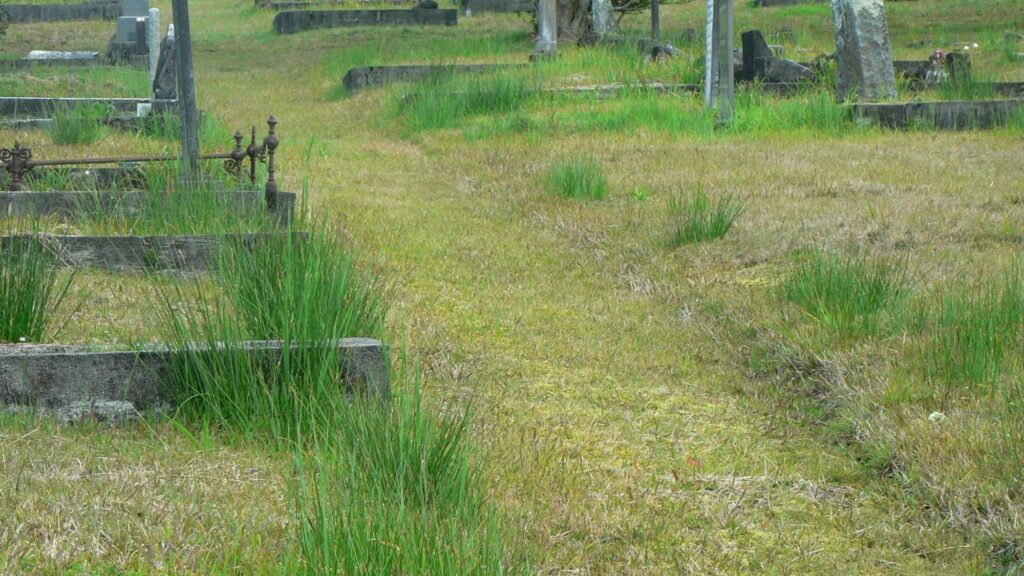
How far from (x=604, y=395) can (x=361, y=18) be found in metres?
22.3

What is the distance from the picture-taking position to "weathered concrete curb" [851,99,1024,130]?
37.3ft

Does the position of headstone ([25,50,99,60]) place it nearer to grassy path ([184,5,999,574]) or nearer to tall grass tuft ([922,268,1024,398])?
grassy path ([184,5,999,574])

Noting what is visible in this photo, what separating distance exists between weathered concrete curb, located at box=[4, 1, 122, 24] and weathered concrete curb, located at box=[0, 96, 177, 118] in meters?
18.5

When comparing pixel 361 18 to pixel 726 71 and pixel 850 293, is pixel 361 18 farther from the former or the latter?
pixel 850 293

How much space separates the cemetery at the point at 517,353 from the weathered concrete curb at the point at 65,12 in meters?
20.0

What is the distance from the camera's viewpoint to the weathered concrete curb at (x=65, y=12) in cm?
2986

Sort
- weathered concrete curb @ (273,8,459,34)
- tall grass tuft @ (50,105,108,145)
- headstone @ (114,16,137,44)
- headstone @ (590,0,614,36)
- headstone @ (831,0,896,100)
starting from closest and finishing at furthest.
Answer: tall grass tuft @ (50,105,108,145) < headstone @ (831,0,896,100) < headstone @ (590,0,614,36) < headstone @ (114,16,137,44) < weathered concrete curb @ (273,8,459,34)

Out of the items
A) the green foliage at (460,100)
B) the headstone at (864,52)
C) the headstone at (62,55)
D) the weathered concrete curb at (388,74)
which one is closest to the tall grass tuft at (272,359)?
the green foliage at (460,100)

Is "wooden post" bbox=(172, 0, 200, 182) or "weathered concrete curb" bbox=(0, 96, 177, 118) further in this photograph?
"weathered concrete curb" bbox=(0, 96, 177, 118)

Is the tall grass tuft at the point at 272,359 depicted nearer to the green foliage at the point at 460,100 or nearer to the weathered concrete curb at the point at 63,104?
the weathered concrete curb at the point at 63,104

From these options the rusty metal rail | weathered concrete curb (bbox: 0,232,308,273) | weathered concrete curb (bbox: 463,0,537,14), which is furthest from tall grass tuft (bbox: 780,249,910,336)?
weathered concrete curb (bbox: 463,0,537,14)

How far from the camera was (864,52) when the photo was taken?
12.4 m

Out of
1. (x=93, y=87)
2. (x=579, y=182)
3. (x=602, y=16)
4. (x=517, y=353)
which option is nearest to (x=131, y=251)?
(x=517, y=353)

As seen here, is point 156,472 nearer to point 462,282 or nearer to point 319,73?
point 462,282
